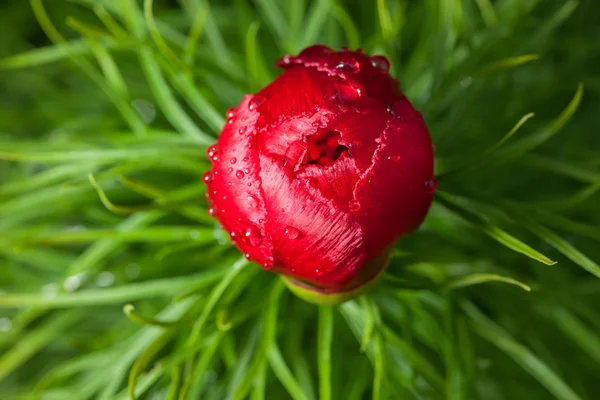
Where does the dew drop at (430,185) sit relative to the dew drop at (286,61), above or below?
below

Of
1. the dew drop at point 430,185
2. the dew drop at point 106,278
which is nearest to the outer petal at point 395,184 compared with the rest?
the dew drop at point 430,185

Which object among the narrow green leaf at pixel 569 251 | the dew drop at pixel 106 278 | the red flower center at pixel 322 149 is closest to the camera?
the red flower center at pixel 322 149

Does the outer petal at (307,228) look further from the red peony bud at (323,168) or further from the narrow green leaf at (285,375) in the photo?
the narrow green leaf at (285,375)

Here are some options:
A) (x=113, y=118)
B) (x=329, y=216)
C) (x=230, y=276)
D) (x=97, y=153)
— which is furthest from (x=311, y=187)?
(x=113, y=118)

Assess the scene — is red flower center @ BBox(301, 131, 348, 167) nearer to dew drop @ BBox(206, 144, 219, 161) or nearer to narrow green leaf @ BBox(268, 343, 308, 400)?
dew drop @ BBox(206, 144, 219, 161)

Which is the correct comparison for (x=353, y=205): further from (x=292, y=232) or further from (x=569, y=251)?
(x=569, y=251)

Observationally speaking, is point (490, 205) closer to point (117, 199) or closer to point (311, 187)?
point (311, 187)

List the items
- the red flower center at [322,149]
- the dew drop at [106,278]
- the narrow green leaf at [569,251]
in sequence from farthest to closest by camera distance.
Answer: the dew drop at [106,278], the narrow green leaf at [569,251], the red flower center at [322,149]
